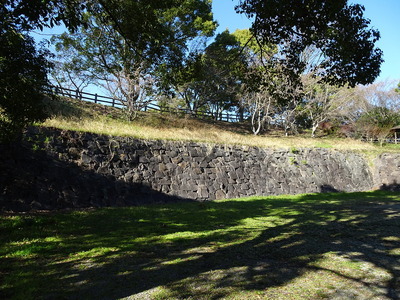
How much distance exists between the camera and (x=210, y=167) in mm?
15328

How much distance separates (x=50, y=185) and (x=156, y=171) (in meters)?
4.75

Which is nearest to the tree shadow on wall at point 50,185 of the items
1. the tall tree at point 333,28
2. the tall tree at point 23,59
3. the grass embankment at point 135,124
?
the grass embankment at point 135,124

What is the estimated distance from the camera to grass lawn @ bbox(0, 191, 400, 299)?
125 inches

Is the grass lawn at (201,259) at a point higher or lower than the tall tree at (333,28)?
lower

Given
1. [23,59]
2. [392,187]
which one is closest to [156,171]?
[23,59]

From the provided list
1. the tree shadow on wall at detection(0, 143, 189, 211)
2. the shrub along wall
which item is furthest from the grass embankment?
the tree shadow on wall at detection(0, 143, 189, 211)

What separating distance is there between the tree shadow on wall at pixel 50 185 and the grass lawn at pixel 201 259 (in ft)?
7.35

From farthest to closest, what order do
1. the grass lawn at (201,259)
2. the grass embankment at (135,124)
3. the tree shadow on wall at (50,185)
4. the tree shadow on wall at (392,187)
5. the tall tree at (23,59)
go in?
1. the tree shadow on wall at (392,187)
2. the grass embankment at (135,124)
3. the tree shadow on wall at (50,185)
4. the tall tree at (23,59)
5. the grass lawn at (201,259)

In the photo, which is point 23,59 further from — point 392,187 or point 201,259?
point 392,187

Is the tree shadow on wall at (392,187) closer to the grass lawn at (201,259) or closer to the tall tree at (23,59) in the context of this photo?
the grass lawn at (201,259)

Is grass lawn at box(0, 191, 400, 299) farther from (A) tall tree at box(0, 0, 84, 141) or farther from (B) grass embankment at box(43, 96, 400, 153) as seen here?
(B) grass embankment at box(43, 96, 400, 153)

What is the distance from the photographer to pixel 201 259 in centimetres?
430

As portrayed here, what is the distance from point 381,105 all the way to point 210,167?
91.6 ft

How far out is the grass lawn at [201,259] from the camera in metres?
3.18
